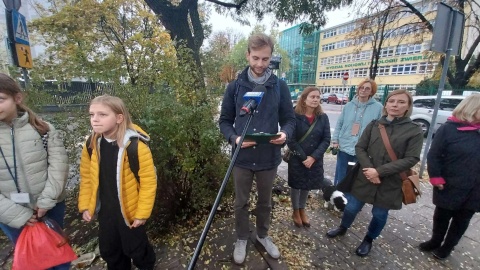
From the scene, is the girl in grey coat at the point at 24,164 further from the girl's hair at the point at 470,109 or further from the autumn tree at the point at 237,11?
the girl's hair at the point at 470,109

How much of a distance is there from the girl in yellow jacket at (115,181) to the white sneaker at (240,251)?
846 mm

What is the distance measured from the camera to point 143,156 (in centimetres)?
176

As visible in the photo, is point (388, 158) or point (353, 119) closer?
point (388, 158)

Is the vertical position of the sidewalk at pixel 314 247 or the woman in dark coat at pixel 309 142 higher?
the woman in dark coat at pixel 309 142

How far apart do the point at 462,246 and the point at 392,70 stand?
37.8 m

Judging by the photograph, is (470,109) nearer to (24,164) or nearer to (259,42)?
(259,42)

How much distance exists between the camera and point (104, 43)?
8.92 meters

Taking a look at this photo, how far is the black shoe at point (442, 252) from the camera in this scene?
8.12ft

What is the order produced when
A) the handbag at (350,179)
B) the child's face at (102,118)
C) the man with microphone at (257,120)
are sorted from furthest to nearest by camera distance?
1. the handbag at (350,179)
2. the man with microphone at (257,120)
3. the child's face at (102,118)

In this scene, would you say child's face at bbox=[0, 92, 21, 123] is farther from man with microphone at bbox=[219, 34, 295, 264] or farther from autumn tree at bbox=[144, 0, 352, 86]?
autumn tree at bbox=[144, 0, 352, 86]

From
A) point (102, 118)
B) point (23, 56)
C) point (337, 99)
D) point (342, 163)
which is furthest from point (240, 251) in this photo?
point (337, 99)

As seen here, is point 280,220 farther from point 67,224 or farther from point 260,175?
point 67,224

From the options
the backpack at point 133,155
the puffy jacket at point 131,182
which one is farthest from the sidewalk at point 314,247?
the backpack at point 133,155

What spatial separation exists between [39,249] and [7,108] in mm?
976
